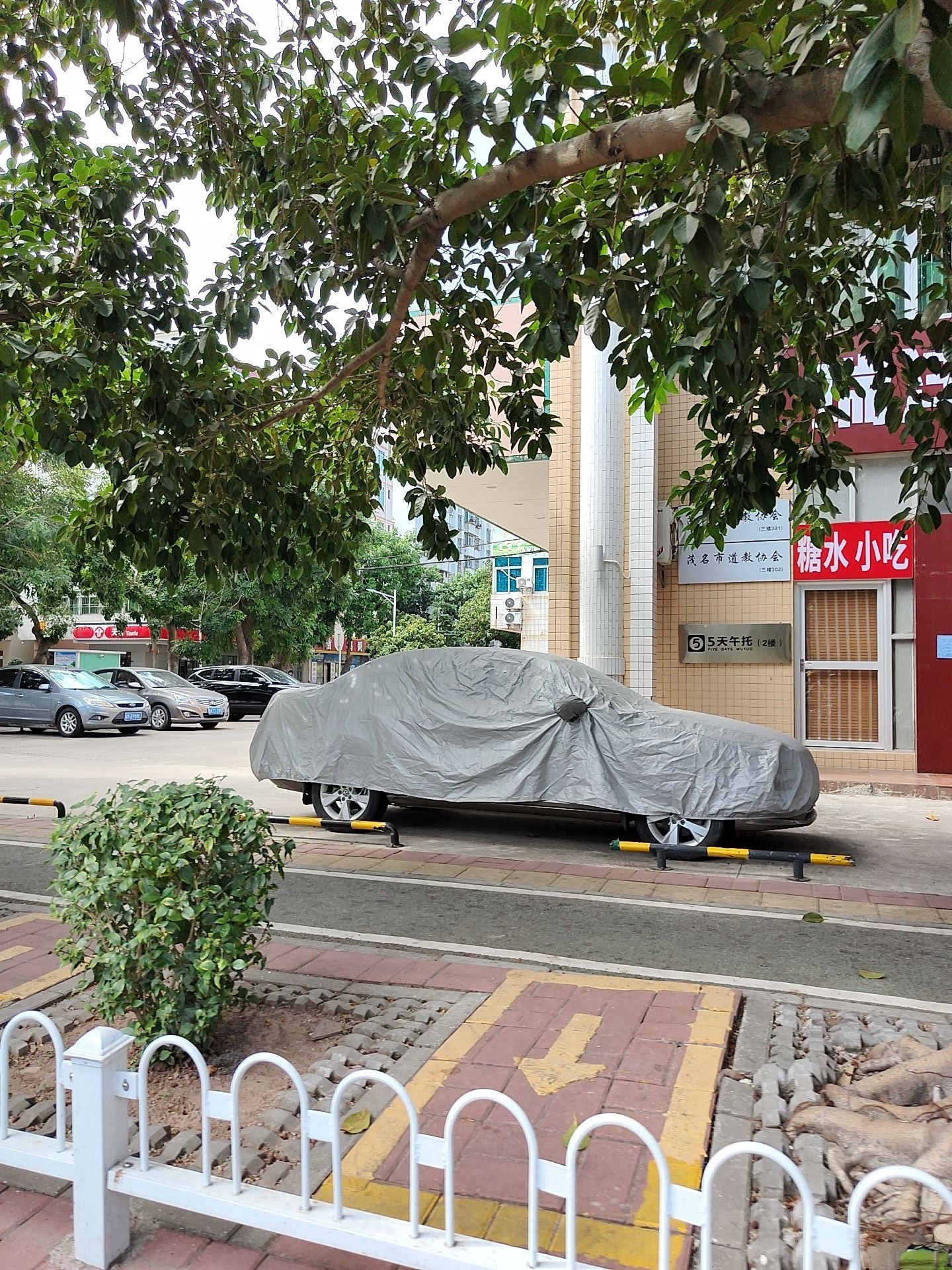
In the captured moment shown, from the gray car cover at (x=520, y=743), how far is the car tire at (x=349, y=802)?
9.5 inches

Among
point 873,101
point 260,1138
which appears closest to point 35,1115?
point 260,1138

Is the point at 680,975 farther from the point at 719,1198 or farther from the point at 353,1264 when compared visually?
the point at 353,1264

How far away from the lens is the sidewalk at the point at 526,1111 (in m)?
2.62

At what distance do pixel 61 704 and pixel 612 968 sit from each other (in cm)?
1937

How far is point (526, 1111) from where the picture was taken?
3400 millimetres

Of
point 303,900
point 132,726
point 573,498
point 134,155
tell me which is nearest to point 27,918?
point 303,900

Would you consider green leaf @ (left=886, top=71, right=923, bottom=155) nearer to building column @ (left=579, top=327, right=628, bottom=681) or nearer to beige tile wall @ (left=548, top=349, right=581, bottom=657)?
building column @ (left=579, top=327, right=628, bottom=681)

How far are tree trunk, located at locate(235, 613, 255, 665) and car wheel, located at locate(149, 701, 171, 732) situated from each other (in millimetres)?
11953

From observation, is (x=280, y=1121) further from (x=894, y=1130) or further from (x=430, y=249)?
(x=430, y=249)

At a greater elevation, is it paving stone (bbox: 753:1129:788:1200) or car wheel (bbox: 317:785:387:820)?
car wheel (bbox: 317:785:387:820)

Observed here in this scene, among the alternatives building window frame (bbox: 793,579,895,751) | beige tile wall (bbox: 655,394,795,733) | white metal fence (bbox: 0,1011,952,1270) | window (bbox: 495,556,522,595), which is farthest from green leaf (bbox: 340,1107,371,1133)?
window (bbox: 495,556,522,595)

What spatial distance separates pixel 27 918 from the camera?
6.06 m

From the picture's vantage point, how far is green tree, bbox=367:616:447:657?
51.1 m

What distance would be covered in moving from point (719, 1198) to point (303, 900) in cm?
425
